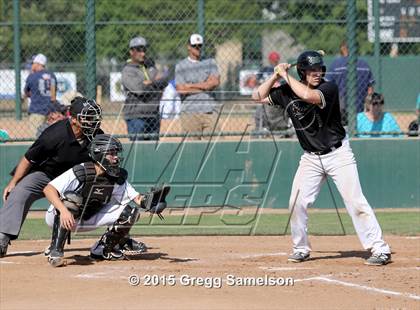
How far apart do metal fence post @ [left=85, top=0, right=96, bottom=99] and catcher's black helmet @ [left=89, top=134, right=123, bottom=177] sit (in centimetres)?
499

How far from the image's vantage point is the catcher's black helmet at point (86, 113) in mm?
8961

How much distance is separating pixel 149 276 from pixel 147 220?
426 cm

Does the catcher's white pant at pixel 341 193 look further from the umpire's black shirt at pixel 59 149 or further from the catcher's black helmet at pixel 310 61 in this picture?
the umpire's black shirt at pixel 59 149

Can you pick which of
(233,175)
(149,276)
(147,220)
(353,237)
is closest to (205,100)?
(233,175)

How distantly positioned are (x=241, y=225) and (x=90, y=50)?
3777 millimetres

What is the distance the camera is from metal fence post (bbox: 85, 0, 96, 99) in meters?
13.7

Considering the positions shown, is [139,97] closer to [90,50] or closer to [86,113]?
[90,50]

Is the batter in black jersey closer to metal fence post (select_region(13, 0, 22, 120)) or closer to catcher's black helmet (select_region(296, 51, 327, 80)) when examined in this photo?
catcher's black helmet (select_region(296, 51, 327, 80))

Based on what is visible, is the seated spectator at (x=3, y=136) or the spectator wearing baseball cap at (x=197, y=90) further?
the spectator wearing baseball cap at (x=197, y=90)

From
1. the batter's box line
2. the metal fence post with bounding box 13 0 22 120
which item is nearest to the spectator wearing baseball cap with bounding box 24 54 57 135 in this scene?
the metal fence post with bounding box 13 0 22 120

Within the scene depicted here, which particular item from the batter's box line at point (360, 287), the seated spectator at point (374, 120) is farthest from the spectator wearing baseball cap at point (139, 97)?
the batter's box line at point (360, 287)

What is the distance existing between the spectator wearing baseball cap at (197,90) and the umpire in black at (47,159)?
15.1 ft

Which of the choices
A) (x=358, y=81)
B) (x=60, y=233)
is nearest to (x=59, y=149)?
(x=60, y=233)

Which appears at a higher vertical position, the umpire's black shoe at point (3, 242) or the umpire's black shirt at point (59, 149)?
the umpire's black shirt at point (59, 149)
